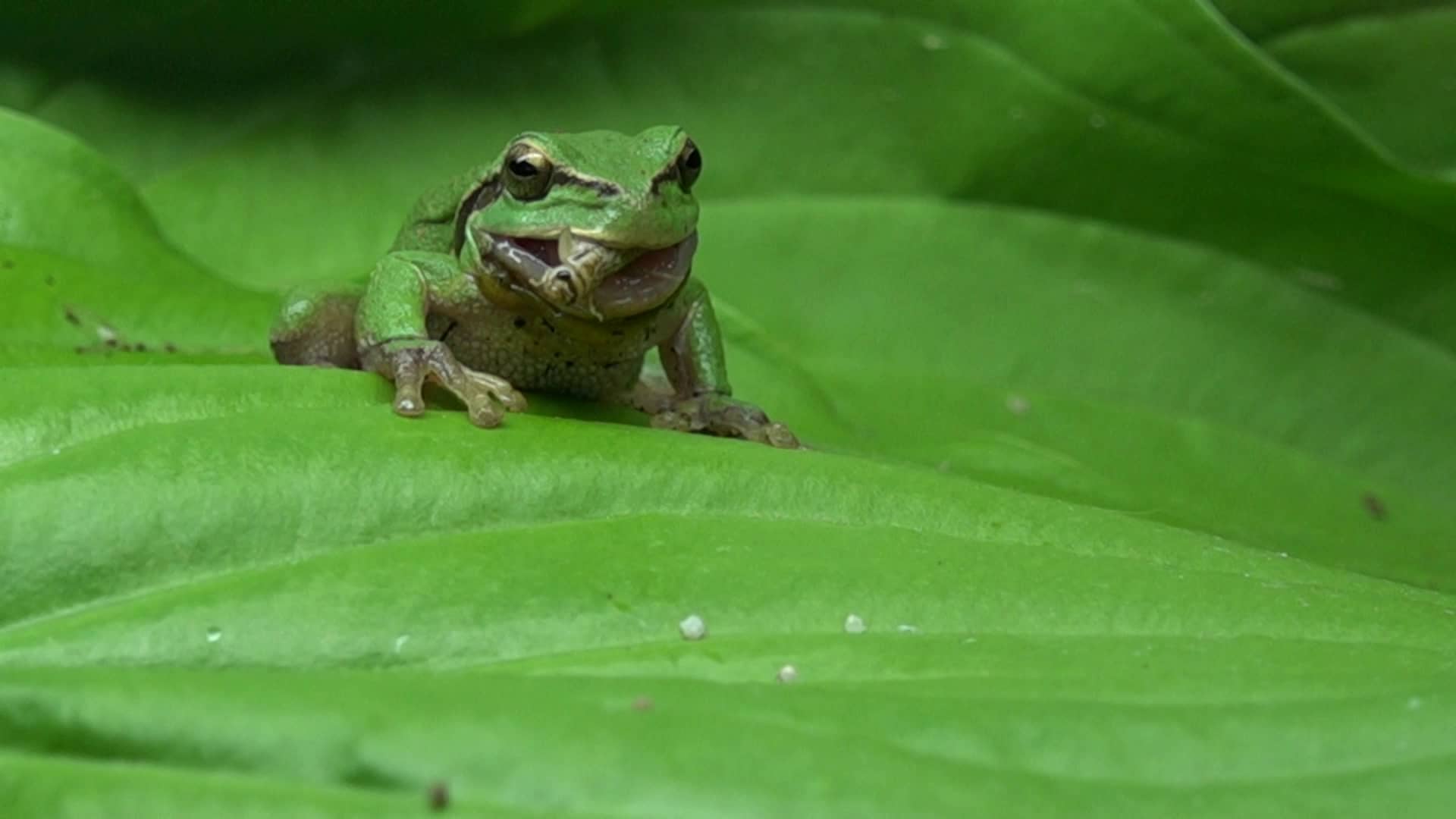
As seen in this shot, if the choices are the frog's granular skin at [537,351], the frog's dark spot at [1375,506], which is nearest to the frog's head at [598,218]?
the frog's granular skin at [537,351]

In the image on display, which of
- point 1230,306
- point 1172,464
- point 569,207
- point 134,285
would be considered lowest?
point 1172,464

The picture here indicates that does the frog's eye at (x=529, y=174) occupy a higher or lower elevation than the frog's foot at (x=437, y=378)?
higher

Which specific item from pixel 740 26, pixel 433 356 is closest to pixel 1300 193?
pixel 740 26

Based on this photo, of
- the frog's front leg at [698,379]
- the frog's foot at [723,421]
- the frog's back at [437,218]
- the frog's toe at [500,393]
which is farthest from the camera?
the frog's back at [437,218]

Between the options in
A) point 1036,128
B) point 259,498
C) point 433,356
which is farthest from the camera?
point 1036,128

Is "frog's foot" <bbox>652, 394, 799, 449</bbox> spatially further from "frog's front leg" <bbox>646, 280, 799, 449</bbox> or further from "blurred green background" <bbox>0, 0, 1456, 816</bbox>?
"blurred green background" <bbox>0, 0, 1456, 816</bbox>

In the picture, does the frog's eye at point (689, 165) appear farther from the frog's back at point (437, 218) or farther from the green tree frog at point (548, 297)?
the frog's back at point (437, 218)

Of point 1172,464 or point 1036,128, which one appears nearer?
point 1172,464

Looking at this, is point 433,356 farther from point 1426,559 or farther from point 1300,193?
point 1300,193
